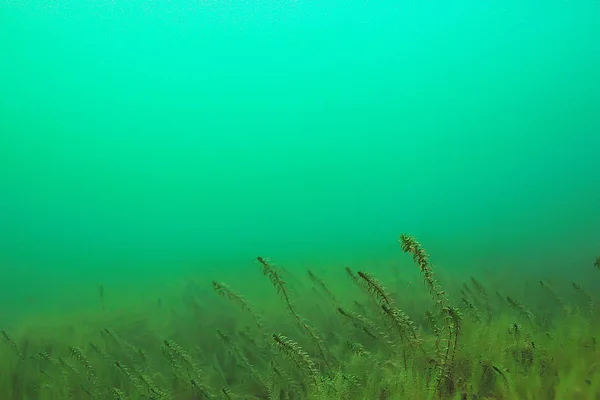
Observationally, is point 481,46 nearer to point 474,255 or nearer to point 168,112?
point 474,255

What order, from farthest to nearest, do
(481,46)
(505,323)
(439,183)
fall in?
(439,183) < (481,46) < (505,323)

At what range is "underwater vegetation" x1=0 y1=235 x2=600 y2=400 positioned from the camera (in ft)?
6.53

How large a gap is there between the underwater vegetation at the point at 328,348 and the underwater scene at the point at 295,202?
0.02 meters

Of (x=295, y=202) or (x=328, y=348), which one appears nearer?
(x=328, y=348)

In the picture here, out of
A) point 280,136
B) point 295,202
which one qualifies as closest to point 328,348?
point 295,202

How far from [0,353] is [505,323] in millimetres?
3987

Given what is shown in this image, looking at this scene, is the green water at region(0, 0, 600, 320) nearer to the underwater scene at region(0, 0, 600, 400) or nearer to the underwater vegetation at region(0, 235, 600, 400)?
the underwater scene at region(0, 0, 600, 400)

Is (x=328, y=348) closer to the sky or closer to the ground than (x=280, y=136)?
closer to the ground

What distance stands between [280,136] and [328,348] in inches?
623

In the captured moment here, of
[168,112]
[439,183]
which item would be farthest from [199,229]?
[439,183]

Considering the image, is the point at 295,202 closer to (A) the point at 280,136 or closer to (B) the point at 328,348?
(A) the point at 280,136

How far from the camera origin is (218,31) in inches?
561

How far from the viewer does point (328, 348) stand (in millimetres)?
3029

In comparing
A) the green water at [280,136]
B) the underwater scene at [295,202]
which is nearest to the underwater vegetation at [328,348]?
the underwater scene at [295,202]
